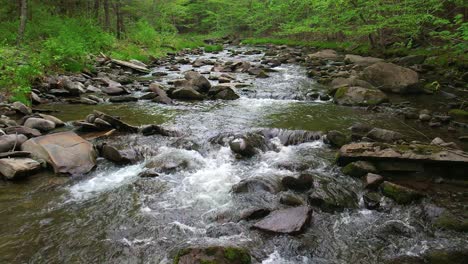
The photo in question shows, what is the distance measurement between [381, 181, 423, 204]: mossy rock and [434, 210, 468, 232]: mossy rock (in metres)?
0.57

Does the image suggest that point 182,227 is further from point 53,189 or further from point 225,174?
point 53,189

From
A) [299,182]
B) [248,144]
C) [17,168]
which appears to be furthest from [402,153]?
[17,168]

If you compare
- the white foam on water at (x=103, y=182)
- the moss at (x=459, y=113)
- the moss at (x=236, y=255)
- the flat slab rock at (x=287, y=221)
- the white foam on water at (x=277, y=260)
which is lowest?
the white foam on water at (x=103, y=182)

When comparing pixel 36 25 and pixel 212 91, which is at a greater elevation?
pixel 36 25

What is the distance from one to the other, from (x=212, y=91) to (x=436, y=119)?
7973 mm

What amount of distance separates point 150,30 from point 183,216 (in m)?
25.3

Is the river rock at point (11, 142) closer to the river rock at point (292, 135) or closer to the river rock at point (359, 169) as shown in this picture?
the river rock at point (292, 135)

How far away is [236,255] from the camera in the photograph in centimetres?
445

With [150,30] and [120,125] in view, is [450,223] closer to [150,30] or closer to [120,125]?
[120,125]

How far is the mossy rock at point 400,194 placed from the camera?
240 inches

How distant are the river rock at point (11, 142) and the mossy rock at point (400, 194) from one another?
7551 mm

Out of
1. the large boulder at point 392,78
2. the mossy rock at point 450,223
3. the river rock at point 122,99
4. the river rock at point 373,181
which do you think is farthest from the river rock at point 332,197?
the large boulder at point 392,78

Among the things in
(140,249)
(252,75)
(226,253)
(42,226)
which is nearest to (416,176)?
(226,253)

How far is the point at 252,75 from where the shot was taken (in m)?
19.0
